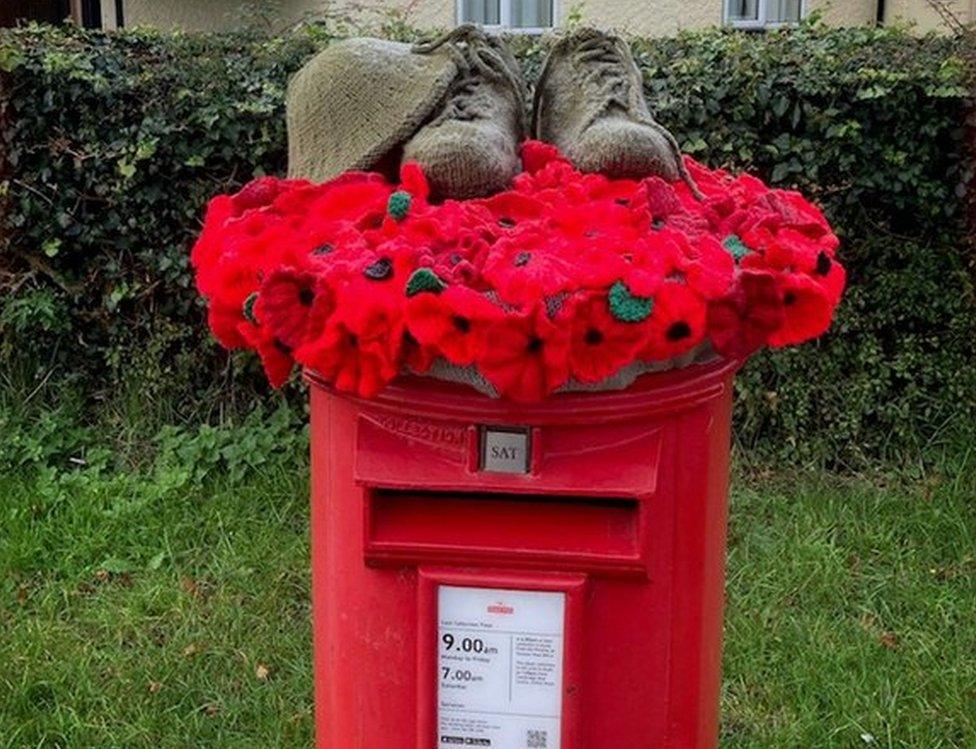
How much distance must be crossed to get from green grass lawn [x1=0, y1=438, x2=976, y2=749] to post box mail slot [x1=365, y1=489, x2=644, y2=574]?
150cm

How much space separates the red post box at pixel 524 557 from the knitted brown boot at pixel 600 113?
0.35 m

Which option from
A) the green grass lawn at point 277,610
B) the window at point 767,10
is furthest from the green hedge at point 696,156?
the window at point 767,10

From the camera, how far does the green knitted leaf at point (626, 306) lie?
→ 157 cm

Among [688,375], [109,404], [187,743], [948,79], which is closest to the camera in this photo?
[688,375]

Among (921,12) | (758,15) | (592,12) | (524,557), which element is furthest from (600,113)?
(758,15)

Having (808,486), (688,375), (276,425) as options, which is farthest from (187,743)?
(808,486)

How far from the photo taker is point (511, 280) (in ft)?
5.16

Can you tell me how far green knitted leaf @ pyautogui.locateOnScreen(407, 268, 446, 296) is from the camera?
61.4 inches

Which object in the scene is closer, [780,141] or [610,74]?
[610,74]

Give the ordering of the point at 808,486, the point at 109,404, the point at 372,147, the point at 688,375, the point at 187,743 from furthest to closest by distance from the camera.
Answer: the point at 109,404, the point at 808,486, the point at 187,743, the point at 372,147, the point at 688,375

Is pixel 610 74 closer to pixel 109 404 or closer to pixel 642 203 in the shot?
pixel 642 203

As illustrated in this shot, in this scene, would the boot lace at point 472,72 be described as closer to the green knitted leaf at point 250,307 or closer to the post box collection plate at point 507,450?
the green knitted leaf at point 250,307

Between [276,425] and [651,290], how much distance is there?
2.98m

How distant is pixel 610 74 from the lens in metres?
2.03
